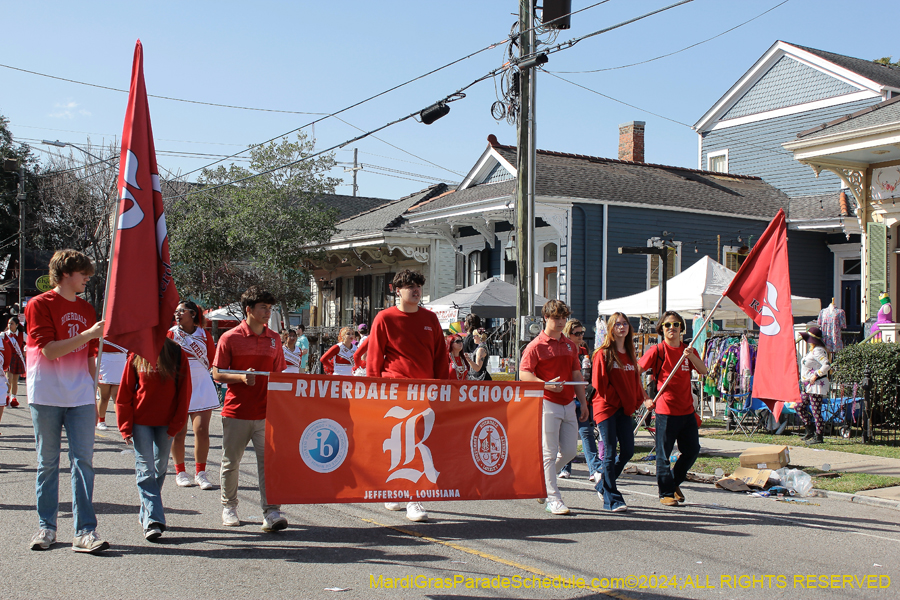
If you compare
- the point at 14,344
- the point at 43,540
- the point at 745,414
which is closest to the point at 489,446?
the point at 43,540

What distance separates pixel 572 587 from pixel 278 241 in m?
21.6

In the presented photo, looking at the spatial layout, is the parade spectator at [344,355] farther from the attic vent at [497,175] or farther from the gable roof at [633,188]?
the attic vent at [497,175]

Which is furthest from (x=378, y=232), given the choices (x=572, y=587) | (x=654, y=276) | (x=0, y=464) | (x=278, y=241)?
(x=572, y=587)

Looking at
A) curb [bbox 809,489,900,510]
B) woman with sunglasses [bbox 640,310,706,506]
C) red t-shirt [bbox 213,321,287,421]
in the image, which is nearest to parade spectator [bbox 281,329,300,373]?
red t-shirt [bbox 213,321,287,421]

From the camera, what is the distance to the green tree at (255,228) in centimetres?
2530

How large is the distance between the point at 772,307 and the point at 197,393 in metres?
5.80

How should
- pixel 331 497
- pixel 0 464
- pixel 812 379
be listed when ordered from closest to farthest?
pixel 331 497 → pixel 0 464 → pixel 812 379

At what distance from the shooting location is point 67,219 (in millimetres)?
37281

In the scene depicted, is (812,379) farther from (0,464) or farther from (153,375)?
(0,464)

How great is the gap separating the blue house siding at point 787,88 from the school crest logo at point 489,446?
896 inches

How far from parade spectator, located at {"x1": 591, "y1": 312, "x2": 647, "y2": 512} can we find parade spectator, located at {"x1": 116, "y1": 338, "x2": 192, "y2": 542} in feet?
11.7

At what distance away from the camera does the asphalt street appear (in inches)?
198

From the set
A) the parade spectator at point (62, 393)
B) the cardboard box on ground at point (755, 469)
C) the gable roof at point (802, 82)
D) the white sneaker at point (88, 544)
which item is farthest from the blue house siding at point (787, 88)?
the white sneaker at point (88, 544)

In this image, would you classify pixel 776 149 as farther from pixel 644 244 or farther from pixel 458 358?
pixel 458 358
